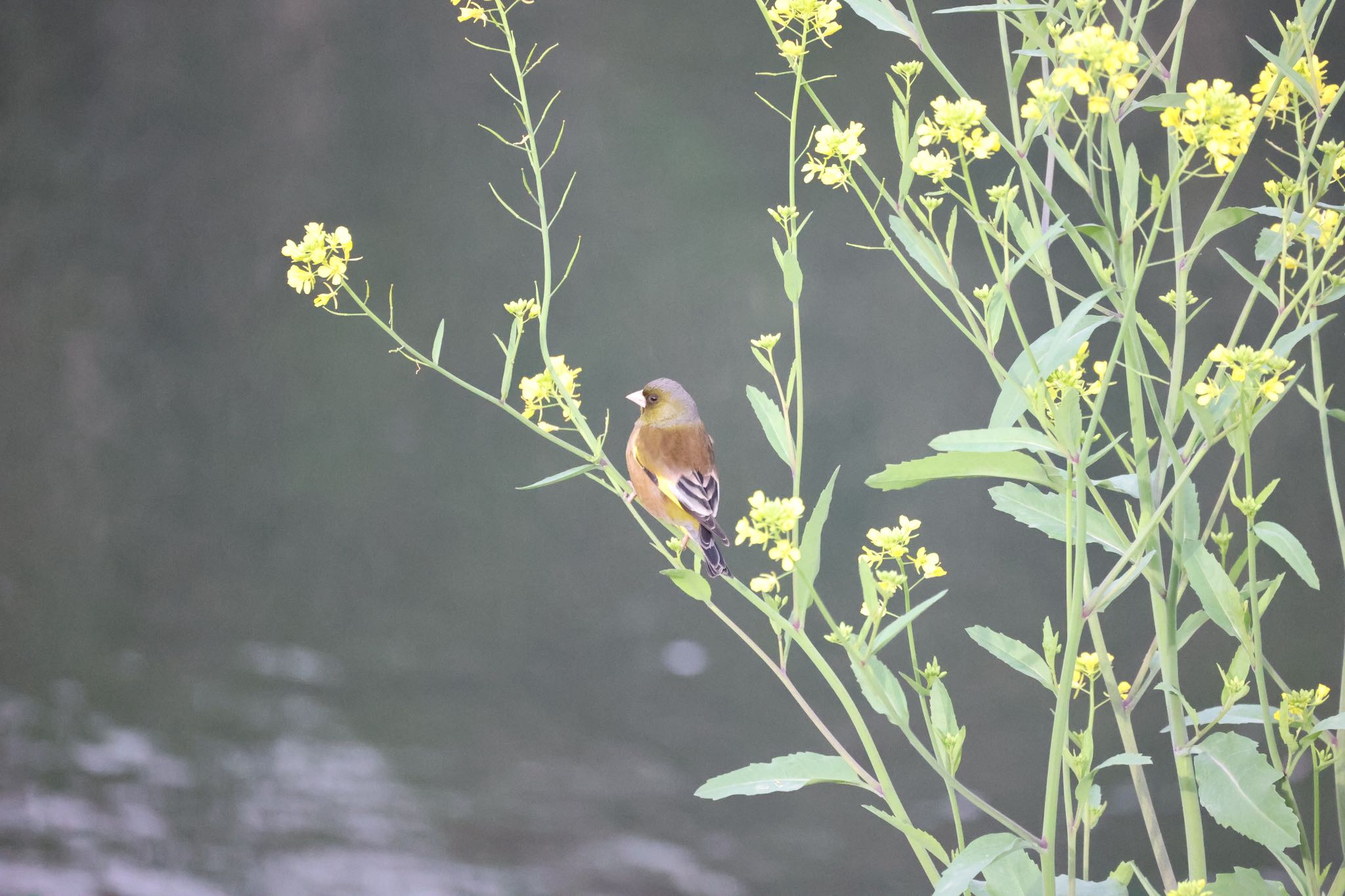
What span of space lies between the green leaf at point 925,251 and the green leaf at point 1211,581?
0.63ft

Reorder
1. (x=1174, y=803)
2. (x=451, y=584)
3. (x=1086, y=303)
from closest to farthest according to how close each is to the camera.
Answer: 1. (x=1086, y=303)
2. (x=1174, y=803)
3. (x=451, y=584)

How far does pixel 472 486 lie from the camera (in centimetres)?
129

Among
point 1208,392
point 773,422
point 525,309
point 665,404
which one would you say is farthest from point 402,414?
point 1208,392

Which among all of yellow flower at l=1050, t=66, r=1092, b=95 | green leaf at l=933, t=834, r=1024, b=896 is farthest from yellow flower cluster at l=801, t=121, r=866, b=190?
green leaf at l=933, t=834, r=1024, b=896

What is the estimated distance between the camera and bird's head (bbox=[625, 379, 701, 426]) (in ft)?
3.02

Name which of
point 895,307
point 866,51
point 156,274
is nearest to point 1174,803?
point 895,307

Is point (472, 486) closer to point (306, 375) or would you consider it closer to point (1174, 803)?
point (306, 375)

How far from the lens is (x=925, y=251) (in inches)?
22.0

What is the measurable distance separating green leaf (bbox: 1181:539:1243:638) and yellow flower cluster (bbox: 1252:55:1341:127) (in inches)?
8.9

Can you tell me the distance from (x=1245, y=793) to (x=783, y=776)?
0.24 m

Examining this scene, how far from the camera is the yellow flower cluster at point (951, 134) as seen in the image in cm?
51

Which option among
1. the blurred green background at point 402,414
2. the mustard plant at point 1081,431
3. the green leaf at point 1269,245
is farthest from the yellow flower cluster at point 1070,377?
the blurred green background at point 402,414

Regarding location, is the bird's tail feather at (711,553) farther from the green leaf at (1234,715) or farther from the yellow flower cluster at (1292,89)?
the yellow flower cluster at (1292,89)

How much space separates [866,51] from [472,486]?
743 millimetres
